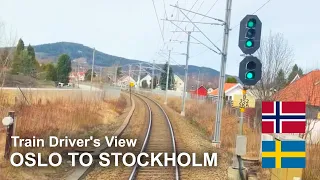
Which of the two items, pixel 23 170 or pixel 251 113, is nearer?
pixel 23 170

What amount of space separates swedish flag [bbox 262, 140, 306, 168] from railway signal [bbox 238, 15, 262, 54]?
91.6 inches

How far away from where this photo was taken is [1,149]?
30.5 ft

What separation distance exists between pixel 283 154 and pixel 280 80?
2313cm

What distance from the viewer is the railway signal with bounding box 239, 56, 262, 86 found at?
804 cm

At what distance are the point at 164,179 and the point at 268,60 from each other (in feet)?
69.7

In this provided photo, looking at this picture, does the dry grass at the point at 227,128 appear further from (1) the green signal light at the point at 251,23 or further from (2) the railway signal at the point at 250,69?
(1) the green signal light at the point at 251,23

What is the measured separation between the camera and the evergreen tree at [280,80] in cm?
2841

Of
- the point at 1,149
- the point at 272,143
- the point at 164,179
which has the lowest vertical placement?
the point at 164,179

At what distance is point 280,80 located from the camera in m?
28.8

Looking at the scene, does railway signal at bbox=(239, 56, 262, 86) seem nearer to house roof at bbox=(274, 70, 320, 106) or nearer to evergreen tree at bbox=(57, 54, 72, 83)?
house roof at bbox=(274, 70, 320, 106)

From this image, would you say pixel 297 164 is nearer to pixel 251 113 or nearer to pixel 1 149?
pixel 1 149

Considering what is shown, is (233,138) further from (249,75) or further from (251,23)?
(251,23)

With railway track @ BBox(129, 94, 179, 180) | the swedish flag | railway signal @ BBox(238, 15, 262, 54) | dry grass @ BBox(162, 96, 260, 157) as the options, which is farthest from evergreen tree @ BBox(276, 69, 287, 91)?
the swedish flag

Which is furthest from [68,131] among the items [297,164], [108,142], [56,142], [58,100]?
[297,164]
